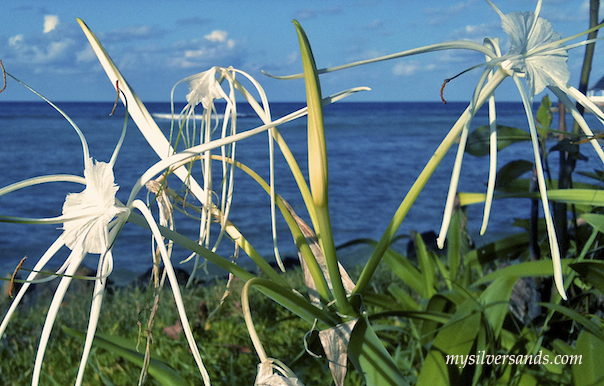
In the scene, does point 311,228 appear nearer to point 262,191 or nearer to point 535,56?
point 535,56

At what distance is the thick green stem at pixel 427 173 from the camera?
386 millimetres

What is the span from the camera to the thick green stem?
39 centimetres

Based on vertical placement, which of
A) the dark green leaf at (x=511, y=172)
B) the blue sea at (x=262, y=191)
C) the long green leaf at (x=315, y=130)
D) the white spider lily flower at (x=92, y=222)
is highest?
the long green leaf at (x=315, y=130)

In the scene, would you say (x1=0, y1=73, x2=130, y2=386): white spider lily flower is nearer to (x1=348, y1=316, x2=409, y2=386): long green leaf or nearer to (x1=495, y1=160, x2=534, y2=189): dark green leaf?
(x1=348, y1=316, x2=409, y2=386): long green leaf

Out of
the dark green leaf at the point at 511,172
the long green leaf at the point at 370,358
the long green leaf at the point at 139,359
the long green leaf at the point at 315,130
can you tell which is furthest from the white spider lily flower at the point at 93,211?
the dark green leaf at the point at 511,172

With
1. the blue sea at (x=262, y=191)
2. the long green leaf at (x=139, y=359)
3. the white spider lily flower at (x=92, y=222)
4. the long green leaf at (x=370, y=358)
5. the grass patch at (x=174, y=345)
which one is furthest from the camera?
the blue sea at (x=262, y=191)

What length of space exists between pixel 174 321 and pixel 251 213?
3.34 meters

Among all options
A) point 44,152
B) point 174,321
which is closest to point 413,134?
point 44,152

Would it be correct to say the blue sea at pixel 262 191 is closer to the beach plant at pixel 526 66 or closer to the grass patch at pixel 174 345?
the beach plant at pixel 526 66

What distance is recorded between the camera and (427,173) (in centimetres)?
41

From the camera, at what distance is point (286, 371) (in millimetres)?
302

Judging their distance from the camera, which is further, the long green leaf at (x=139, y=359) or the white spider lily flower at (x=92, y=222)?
the long green leaf at (x=139, y=359)

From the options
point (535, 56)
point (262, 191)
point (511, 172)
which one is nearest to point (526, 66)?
point (535, 56)

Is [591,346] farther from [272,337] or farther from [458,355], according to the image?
[272,337]
